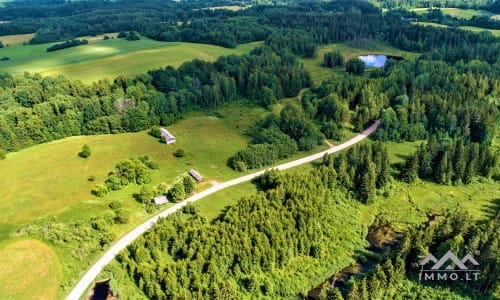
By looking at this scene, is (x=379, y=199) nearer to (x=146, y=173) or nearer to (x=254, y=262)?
(x=254, y=262)

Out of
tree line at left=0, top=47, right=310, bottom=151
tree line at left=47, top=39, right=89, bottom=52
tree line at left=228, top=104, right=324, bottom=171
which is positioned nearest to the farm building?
tree line at left=0, top=47, right=310, bottom=151

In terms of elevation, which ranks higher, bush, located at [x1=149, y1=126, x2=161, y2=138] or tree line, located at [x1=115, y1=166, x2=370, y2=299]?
bush, located at [x1=149, y1=126, x2=161, y2=138]

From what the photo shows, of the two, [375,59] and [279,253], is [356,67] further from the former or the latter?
[279,253]

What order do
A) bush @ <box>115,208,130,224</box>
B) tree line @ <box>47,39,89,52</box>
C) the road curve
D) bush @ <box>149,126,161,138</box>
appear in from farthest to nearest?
1. tree line @ <box>47,39,89,52</box>
2. bush @ <box>149,126,161,138</box>
3. bush @ <box>115,208,130,224</box>
4. the road curve

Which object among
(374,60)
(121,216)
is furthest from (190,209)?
(374,60)

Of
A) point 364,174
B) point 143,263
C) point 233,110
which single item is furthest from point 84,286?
point 233,110

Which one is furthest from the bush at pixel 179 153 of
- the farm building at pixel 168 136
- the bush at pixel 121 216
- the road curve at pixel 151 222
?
the bush at pixel 121 216

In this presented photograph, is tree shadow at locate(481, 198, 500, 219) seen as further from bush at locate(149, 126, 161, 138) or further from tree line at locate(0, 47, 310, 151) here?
bush at locate(149, 126, 161, 138)
